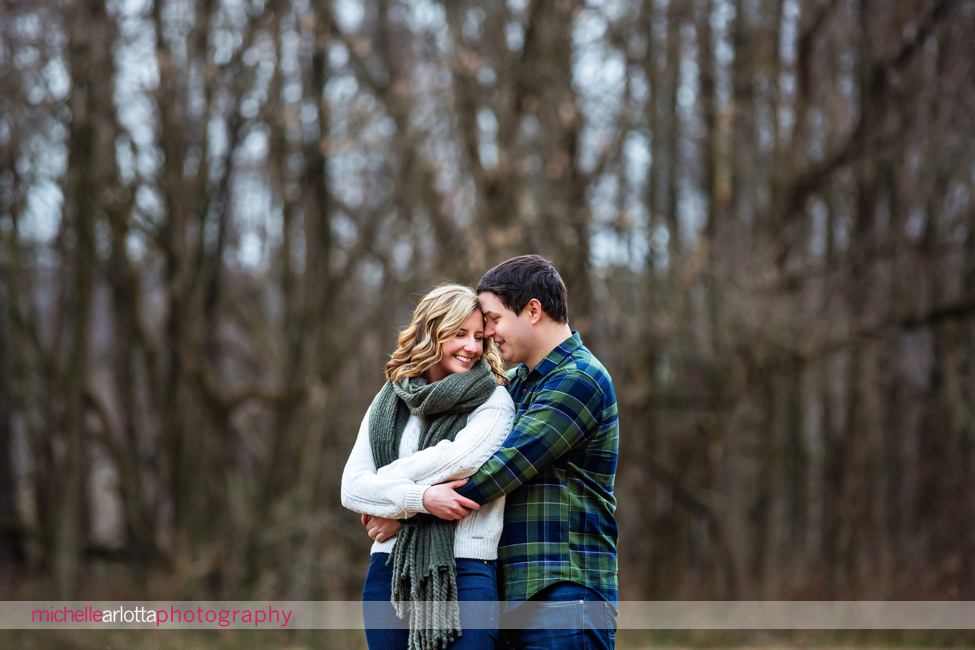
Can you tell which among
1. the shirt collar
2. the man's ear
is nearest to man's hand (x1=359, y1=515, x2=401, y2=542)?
the shirt collar

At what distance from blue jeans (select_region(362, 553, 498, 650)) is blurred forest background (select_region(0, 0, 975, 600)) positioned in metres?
7.70

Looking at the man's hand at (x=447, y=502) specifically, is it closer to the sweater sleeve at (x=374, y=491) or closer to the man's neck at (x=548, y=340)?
the sweater sleeve at (x=374, y=491)

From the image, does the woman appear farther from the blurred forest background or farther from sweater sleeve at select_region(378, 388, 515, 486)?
the blurred forest background

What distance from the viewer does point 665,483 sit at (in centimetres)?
1358

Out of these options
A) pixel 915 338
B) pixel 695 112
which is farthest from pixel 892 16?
pixel 915 338

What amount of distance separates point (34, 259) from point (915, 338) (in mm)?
10751

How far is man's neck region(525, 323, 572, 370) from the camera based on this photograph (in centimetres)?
346

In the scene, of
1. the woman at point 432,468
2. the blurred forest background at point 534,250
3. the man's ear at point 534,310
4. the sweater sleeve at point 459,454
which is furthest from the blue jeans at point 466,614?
the blurred forest background at point 534,250

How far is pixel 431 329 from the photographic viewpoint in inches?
135

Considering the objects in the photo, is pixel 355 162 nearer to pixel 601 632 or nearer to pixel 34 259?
pixel 34 259

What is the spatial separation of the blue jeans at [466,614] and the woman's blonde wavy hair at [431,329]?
1.94 feet

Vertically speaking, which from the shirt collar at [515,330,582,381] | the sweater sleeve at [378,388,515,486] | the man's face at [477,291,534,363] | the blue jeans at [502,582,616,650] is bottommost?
the blue jeans at [502,582,616,650]

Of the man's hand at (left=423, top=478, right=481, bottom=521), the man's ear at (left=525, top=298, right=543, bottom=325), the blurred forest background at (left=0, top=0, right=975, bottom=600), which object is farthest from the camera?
the blurred forest background at (left=0, top=0, right=975, bottom=600)

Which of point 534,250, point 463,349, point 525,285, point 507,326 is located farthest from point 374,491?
point 534,250
